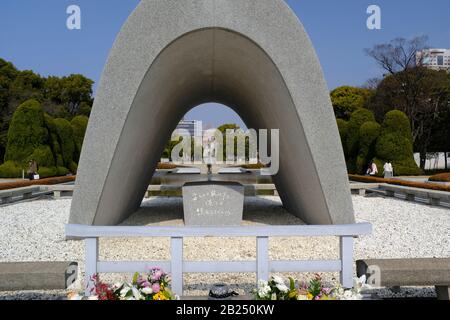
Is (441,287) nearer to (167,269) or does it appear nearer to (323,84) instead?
(167,269)

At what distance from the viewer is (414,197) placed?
1329cm

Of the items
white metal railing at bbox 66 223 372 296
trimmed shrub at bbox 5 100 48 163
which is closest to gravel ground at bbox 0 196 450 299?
white metal railing at bbox 66 223 372 296

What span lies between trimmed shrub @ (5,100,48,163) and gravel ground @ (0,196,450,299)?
11.9m

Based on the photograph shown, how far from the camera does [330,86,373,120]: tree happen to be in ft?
147

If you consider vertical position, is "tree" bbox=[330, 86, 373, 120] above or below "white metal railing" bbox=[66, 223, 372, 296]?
above

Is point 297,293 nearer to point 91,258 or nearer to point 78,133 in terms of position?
point 91,258

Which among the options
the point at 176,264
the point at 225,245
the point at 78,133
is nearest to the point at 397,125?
the point at 225,245

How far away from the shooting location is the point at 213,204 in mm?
8195

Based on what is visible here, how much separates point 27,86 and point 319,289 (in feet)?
142

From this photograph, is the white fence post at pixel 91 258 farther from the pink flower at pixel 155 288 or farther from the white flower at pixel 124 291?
the pink flower at pixel 155 288

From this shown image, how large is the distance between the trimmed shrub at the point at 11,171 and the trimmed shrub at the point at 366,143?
17877 mm

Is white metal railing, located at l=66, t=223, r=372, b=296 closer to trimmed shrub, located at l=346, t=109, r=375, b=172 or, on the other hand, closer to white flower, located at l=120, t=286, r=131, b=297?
white flower, located at l=120, t=286, r=131, b=297

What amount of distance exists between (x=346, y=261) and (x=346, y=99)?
4365 cm

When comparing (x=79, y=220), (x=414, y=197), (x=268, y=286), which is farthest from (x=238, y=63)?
(x=414, y=197)
